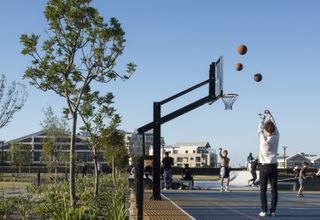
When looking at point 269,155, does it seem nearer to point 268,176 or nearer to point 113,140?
point 268,176

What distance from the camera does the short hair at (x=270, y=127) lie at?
34.6 ft

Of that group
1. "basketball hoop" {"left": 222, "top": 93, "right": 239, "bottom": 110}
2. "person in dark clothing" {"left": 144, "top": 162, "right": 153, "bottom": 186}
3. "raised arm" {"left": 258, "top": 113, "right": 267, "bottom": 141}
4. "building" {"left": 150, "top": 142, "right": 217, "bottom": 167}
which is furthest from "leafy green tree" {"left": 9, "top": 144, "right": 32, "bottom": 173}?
"building" {"left": 150, "top": 142, "right": 217, "bottom": 167}

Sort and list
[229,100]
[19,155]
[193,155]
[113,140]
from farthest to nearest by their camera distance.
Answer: [193,155]
[19,155]
[113,140]
[229,100]

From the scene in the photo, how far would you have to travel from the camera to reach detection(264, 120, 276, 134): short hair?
1054cm

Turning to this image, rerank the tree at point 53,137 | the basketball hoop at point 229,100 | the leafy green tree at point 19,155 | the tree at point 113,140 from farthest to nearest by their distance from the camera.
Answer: the leafy green tree at point 19,155 → the tree at point 53,137 → the tree at point 113,140 → the basketball hoop at point 229,100

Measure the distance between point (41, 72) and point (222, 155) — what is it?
35.5 ft

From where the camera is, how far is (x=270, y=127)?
34.6 ft

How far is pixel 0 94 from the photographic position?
23.4m

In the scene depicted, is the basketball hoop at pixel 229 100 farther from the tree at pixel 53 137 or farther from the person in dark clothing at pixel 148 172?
the tree at pixel 53 137

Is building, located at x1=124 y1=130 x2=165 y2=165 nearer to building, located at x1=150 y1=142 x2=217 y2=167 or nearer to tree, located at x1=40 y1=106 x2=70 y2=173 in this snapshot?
tree, located at x1=40 y1=106 x2=70 y2=173

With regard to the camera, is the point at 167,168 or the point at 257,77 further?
the point at 167,168

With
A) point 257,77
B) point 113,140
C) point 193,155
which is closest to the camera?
point 257,77


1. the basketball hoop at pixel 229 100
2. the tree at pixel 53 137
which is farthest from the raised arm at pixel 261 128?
the tree at pixel 53 137

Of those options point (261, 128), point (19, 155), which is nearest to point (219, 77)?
point (261, 128)
